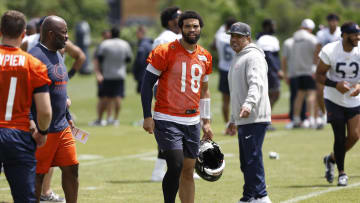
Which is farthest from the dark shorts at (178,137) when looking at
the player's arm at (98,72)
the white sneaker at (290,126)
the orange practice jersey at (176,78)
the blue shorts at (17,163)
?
the player's arm at (98,72)

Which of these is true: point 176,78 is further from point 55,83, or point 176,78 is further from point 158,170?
point 158,170

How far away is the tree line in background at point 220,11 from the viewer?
131ft

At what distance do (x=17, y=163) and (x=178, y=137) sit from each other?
2077mm

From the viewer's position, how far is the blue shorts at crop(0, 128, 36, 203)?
6305 millimetres

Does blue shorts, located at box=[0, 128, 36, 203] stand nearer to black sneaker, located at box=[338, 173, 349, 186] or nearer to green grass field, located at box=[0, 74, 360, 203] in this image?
green grass field, located at box=[0, 74, 360, 203]

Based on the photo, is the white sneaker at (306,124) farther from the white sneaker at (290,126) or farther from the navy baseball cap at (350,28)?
the navy baseball cap at (350,28)

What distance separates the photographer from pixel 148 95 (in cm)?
793

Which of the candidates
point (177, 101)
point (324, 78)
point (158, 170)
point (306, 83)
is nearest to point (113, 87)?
point (306, 83)

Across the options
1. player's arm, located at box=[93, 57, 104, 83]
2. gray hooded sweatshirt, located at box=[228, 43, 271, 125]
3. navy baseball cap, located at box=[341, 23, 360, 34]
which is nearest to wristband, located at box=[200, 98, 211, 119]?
gray hooded sweatshirt, located at box=[228, 43, 271, 125]

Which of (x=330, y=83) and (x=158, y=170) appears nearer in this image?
(x=330, y=83)

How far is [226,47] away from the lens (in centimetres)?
1672

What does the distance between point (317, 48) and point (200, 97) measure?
339 inches

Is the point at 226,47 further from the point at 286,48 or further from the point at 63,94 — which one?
the point at 63,94

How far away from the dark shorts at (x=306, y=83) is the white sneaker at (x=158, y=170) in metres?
7.58
